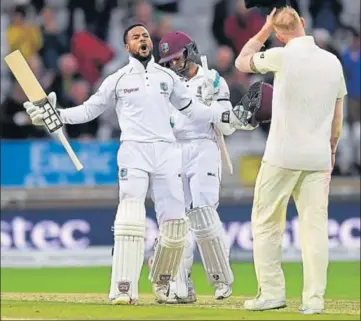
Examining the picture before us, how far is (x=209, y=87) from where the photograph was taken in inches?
470

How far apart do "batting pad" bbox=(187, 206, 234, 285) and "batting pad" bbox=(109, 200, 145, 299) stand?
4.12 ft

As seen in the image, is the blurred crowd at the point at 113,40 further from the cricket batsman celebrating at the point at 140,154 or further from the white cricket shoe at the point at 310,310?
the white cricket shoe at the point at 310,310

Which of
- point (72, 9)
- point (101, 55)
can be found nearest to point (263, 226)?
point (101, 55)

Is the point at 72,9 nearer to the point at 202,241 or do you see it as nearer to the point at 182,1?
the point at 182,1

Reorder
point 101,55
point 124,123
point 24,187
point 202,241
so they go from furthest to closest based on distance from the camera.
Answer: point 101,55 → point 24,187 → point 202,241 → point 124,123

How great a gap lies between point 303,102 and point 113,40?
11.0 metres

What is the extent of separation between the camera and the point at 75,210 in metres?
17.2

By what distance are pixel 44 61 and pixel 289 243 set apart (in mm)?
4534

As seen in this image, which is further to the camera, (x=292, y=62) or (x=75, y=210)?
(x=75, y=210)

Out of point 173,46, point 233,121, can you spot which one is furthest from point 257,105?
point 173,46

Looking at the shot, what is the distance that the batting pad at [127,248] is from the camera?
10555 mm

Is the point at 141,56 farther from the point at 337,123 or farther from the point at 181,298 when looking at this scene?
the point at 181,298

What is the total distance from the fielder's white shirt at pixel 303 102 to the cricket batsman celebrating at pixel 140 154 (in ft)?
4.29

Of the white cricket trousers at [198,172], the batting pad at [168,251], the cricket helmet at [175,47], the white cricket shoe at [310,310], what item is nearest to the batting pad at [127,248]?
the batting pad at [168,251]
